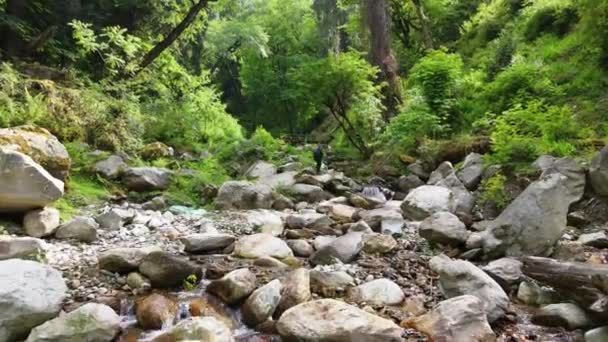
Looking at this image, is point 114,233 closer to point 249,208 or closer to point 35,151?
point 35,151

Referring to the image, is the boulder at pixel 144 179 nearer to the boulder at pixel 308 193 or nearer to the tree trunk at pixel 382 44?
the boulder at pixel 308 193

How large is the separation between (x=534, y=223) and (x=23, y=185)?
583cm

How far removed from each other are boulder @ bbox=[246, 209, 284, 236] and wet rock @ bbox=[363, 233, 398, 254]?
1.41m

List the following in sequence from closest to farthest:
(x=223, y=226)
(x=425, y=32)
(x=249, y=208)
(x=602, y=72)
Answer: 1. (x=223, y=226)
2. (x=249, y=208)
3. (x=602, y=72)
4. (x=425, y=32)

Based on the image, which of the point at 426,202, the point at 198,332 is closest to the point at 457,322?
the point at 198,332

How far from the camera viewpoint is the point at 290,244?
239 inches

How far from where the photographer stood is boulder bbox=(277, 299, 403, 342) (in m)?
3.66

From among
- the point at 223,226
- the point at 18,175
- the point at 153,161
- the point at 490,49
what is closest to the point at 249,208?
the point at 223,226

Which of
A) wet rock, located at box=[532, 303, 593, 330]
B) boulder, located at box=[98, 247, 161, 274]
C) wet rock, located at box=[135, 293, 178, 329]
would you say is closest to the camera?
wet rock, located at box=[532, 303, 593, 330]

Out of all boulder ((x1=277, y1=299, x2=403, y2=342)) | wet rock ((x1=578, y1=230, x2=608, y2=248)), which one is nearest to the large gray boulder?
boulder ((x1=277, y1=299, x2=403, y2=342))

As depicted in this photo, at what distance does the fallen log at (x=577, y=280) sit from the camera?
3.61 metres

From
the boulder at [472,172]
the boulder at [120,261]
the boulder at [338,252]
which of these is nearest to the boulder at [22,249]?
the boulder at [120,261]

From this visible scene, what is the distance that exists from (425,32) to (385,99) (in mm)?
5200

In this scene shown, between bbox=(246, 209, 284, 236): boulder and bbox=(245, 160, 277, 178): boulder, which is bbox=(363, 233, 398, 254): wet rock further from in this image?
bbox=(245, 160, 277, 178): boulder
